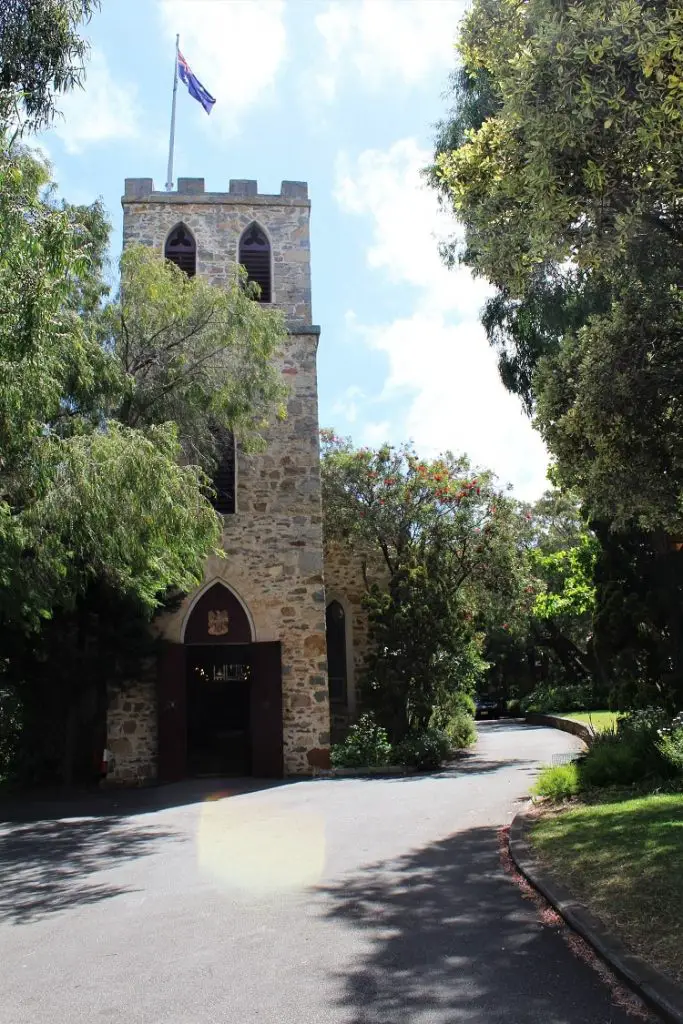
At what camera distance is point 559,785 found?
429 inches

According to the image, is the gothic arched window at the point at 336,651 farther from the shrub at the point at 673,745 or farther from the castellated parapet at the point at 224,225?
the shrub at the point at 673,745

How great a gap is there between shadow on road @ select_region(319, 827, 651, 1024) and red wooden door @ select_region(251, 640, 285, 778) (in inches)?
328

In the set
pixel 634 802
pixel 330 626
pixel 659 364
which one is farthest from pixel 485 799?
pixel 330 626

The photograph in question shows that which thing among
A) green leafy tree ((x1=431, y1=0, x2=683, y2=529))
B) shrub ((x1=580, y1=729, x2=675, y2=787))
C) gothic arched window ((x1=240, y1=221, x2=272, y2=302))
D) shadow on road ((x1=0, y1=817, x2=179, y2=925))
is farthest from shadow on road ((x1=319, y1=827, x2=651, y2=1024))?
gothic arched window ((x1=240, y1=221, x2=272, y2=302))

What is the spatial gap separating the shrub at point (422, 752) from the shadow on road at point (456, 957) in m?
8.99

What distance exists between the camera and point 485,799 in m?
12.5

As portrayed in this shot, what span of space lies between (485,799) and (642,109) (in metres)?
9.74

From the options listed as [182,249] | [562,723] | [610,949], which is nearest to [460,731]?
[562,723]

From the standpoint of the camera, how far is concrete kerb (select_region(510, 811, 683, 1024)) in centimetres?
419

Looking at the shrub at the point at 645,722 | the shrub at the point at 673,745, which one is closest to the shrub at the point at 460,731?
the shrub at the point at 645,722

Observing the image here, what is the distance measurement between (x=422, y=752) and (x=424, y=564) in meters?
4.32

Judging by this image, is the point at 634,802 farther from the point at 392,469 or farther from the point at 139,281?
the point at 392,469

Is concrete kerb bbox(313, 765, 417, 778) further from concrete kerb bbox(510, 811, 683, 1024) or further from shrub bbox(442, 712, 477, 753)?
concrete kerb bbox(510, 811, 683, 1024)

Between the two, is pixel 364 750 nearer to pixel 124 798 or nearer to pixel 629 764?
pixel 124 798
